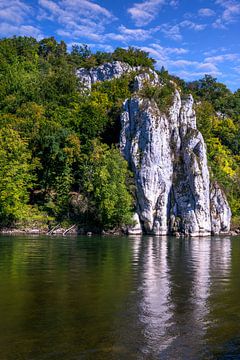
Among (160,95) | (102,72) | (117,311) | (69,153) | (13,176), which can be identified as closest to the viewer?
(117,311)

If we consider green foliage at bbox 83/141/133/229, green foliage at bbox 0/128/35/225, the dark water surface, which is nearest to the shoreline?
green foliage at bbox 83/141/133/229

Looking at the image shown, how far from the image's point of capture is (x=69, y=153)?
2709 inches

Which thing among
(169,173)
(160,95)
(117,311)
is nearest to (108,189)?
(169,173)

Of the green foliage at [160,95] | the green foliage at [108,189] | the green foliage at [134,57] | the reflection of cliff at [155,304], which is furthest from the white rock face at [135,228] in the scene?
the green foliage at [134,57]

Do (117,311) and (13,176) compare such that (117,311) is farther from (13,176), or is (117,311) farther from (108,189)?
(13,176)

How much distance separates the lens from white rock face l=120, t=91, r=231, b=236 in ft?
223

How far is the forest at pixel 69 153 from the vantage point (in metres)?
63.9

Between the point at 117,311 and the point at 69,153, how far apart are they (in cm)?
5538

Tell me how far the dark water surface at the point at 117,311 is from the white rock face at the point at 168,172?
4110 cm

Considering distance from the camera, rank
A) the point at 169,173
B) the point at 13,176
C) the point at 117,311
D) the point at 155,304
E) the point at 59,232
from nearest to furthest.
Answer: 1. the point at 117,311
2. the point at 155,304
3. the point at 59,232
4. the point at 13,176
5. the point at 169,173

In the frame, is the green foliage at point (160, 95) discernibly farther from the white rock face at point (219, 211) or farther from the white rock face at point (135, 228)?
the white rock face at point (135, 228)

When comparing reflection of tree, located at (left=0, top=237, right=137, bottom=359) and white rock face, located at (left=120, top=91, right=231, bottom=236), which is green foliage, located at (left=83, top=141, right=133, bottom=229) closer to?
white rock face, located at (left=120, top=91, right=231, bottom=236)

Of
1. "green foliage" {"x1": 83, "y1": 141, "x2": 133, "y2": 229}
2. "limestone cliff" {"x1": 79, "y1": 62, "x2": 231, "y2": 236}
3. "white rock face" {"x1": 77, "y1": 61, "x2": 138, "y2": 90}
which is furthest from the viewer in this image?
"white rock face" {"x1": 77, "y1": 61, "x2": 138, "y2": 90}

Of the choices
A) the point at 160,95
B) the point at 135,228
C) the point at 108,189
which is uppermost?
the point at 160,95
